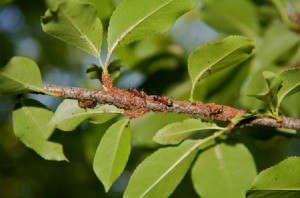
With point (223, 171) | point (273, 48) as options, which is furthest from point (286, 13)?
point (223, 171)

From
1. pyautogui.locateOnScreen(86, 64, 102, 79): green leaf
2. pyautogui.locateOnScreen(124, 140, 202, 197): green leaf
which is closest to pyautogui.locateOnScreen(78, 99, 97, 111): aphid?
pyautogui.locateOnScreen(86, 64, 102, 79): green leaf

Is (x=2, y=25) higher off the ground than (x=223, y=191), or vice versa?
(x=223, y=191)

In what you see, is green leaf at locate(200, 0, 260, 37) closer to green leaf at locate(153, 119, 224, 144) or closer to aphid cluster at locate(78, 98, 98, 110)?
green leaf at locate(153, 119, 224, 144)

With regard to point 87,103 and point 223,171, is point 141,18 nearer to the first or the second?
point 87,103

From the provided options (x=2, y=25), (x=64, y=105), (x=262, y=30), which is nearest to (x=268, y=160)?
(x=262, y=30)

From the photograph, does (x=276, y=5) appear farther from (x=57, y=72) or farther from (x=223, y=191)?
(x=57, y=72)

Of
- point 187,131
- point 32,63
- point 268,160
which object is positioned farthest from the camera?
point 268,160

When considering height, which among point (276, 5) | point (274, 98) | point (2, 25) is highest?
point (276, 5)
